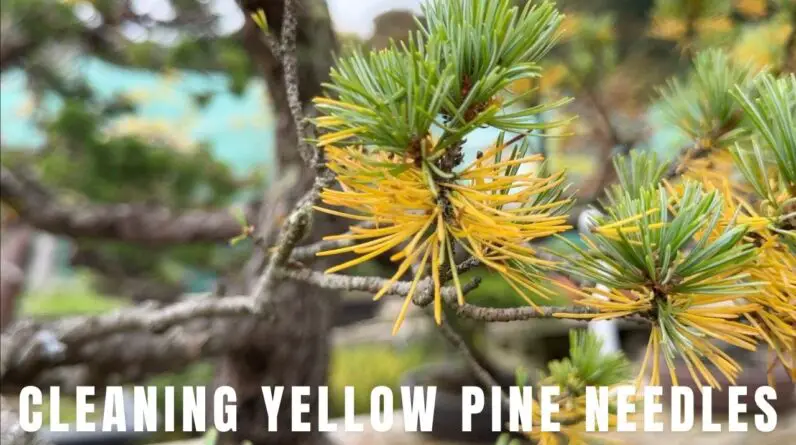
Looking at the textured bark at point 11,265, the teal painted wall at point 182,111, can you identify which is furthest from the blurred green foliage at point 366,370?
the textured bark at point 11,265

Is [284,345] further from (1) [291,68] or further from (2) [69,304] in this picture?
(2) [69,304]

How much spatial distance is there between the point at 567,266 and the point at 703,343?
0.06 metres

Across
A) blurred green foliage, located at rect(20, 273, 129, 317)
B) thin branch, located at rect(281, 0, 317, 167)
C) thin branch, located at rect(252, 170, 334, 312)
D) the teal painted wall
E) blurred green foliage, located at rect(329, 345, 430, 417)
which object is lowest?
blurred green foliage, located at rect(329, 345, 430, 417)

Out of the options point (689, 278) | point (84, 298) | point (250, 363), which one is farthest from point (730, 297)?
point (84, 298)

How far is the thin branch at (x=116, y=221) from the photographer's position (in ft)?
3.58

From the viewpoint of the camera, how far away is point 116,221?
1.14 m

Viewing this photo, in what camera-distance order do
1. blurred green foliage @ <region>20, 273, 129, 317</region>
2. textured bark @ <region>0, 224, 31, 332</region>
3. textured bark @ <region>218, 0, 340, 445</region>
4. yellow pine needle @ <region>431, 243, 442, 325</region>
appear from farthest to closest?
blurred green foliage @ <region>20, 273, 129, 317</region>
textured bark @ <region>0, 224, 31, 332</region>
textured bark @ <region>218, 0, 340, 445</region>
yellow pine needle @ <region>431, 243, 442, 325</region>

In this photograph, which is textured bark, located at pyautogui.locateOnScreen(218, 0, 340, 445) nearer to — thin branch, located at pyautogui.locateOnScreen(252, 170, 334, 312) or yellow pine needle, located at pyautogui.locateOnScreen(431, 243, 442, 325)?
thin branch, located at pyautogui.locateOnScreen(252, 170, 334, 312)

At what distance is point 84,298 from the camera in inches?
99.3

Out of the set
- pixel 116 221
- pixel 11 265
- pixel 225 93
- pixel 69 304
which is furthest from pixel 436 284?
pixel 69 304

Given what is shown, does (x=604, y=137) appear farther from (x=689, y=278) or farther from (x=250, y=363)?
(x=689, y=278)

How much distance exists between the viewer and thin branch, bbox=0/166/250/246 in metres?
1.09

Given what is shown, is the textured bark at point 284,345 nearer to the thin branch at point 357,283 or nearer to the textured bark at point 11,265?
the thin branch at point 357,283

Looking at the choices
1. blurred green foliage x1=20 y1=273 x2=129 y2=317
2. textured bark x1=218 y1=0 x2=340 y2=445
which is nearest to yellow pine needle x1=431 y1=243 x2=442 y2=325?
textured bark x1=218 y1=0 x2=340 y2=445
